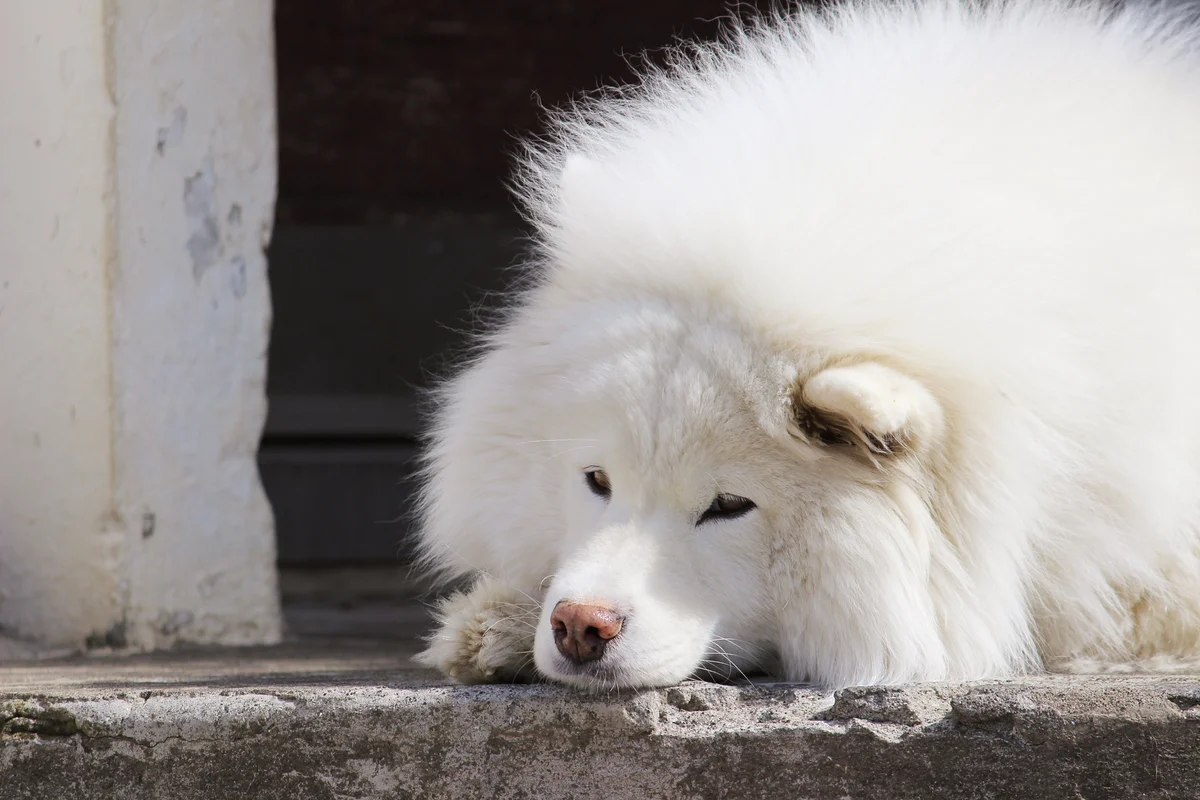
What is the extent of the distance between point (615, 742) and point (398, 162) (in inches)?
270

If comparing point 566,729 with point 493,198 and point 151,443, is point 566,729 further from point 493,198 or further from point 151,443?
point 493,198

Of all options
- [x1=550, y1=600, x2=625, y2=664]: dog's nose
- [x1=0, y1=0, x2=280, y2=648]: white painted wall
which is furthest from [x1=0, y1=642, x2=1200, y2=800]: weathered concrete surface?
[x1=0, y1=0, x2=280, y2=648]: white painted wall

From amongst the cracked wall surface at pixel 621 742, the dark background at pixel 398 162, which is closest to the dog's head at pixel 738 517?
the cracked wall surface at pixel 621 742

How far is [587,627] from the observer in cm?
269

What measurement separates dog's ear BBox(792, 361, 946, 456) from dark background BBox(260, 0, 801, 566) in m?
6.10

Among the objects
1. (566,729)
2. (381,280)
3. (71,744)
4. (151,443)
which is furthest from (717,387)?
(381,280)

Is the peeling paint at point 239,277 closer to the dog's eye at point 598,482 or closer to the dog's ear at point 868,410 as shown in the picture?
the dog's eye at point 598,482

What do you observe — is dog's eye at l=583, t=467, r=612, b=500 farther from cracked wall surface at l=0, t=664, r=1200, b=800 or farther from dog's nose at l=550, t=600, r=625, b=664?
Answer: cracked wall surface at l=0, t=664, r=1200, b=800

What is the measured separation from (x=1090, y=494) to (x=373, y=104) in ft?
22.4

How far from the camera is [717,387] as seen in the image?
2922 millimetres

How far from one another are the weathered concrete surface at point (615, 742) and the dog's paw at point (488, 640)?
A: 17 centimetres

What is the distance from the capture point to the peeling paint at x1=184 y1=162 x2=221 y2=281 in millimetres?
4520

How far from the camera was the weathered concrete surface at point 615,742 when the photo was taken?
265cm

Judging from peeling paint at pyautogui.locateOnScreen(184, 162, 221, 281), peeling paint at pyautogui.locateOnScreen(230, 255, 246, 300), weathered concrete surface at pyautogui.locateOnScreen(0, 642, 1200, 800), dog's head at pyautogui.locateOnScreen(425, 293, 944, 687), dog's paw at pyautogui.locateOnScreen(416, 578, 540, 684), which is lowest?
weathered concrete surface at pyautogui.locateOnScreen(0, 642, 1200, 800)
